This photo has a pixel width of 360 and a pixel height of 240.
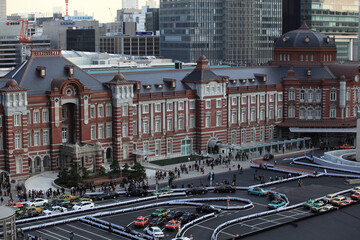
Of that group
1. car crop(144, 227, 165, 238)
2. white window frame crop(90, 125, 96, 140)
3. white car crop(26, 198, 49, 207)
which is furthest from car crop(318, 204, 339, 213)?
white window frame crop(90, 125, 96, 140)

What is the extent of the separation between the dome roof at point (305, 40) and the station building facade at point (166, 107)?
205 millimetres

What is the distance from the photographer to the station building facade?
11662cm

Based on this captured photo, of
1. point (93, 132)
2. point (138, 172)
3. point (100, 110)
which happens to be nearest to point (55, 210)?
point (138, 172)

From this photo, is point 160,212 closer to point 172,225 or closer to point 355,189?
point 172,225

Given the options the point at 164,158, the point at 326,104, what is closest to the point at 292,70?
the point at 326,104

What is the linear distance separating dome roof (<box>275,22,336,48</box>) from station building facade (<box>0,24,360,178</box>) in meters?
0.21

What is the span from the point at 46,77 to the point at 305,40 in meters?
60.2

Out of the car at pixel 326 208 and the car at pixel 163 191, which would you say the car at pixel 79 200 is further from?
the car at pixel 326 208

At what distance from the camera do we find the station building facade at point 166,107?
116625 mm

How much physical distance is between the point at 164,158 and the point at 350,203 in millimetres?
40629

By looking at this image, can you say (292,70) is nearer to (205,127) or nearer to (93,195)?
(205,127)

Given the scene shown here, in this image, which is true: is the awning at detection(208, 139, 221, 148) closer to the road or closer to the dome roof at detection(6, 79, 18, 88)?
the road

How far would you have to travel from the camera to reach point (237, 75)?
5778 inches

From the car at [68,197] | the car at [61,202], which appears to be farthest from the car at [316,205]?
the car at [61,202]
